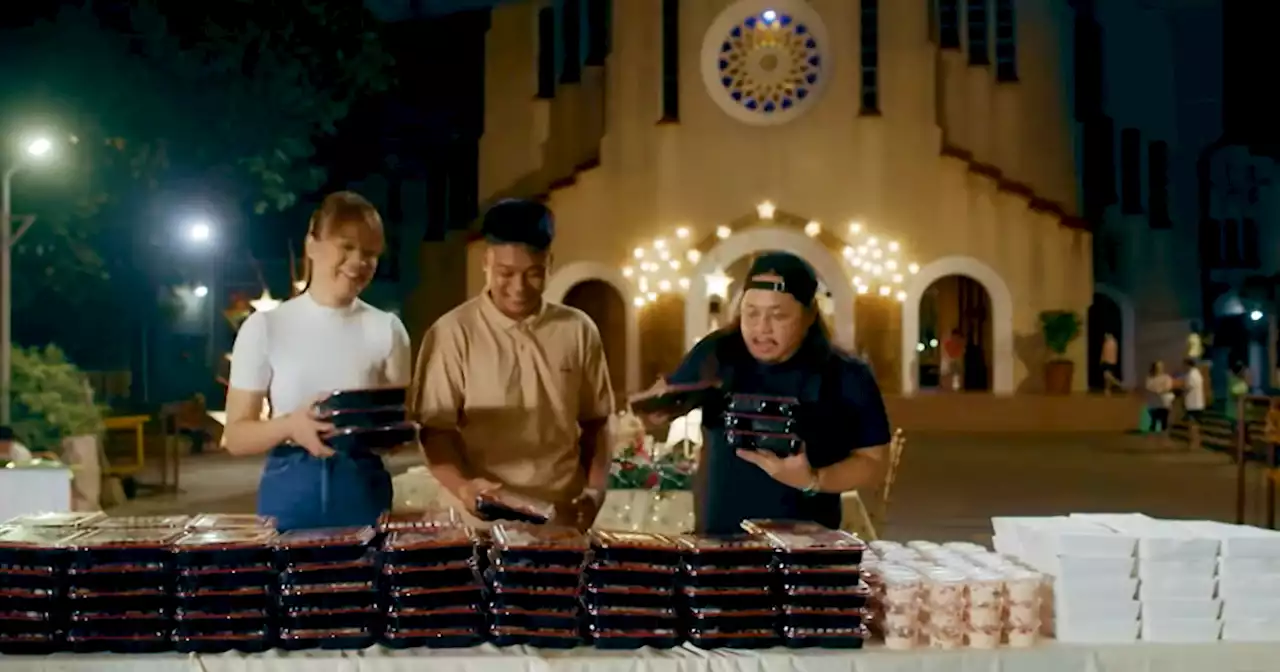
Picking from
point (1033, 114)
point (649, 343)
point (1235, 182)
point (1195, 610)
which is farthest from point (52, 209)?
point (1235, 182)

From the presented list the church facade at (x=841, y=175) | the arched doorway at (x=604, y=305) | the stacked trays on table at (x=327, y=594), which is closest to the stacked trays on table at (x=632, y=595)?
the stacked trays on table at (x=327, y=594)

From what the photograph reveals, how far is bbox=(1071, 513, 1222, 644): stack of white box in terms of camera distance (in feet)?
10.6

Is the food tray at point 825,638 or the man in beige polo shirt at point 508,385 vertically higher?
the man in beige polo shirt at point 508,385

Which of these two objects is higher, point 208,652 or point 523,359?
point 523,359

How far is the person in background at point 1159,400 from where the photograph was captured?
20.9 metres

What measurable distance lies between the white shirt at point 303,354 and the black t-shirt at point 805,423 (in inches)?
36.4

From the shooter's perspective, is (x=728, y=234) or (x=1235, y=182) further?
(x=1235, y=182)

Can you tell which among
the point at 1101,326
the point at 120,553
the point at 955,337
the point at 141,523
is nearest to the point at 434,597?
the point at 120,553

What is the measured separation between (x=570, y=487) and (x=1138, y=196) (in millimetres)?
25272

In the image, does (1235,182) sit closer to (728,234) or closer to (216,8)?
(728,234)

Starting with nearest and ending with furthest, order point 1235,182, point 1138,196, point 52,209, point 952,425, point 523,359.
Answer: point 523,359 < point 52,209 < point 952,425 < point 1138,196 < point 1235,182

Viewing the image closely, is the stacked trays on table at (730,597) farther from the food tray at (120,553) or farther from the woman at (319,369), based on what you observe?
the food tray at (120,553)

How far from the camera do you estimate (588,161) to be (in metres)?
24.0

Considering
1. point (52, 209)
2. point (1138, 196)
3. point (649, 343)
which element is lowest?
point (649, 343)
